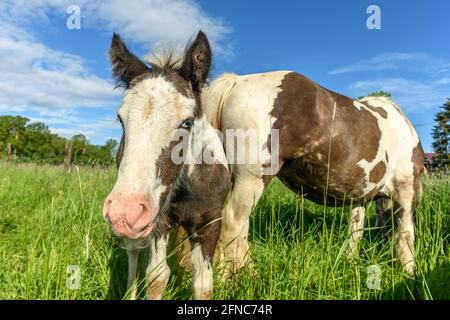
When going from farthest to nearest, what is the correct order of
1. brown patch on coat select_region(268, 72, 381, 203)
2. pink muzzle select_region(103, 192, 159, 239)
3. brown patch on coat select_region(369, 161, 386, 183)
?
1. brown patch on coat select_region(369, 161, 386, 183)
2. brown patch on coat select_region(268, 72, 381, 203)
3. pink muzzle select_region(103, 192, 159, 239)

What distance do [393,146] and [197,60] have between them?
111 inches

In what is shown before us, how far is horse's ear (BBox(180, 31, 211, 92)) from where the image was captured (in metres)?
2.34

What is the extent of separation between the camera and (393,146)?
12.9 feet

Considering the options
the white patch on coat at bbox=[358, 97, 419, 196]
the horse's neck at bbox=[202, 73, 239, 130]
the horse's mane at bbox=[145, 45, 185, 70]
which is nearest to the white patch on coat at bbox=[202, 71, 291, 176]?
the horse's neck at bbox=[202, 73, 239, 130]

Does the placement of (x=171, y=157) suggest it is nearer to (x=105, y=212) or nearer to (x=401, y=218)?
(x=105, y=212)

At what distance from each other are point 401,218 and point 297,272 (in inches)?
88.7

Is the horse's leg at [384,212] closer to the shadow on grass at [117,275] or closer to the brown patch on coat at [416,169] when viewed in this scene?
the brown patch on coat at [416,169]

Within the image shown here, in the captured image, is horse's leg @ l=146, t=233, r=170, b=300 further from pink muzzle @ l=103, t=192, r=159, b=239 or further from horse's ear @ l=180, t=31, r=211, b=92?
horse's ear @ l=180, t=31, r=211, b=92

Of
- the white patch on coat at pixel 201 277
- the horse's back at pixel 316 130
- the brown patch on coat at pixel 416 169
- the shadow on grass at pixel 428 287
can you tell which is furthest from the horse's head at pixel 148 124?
the brown patch on coat at pixel 416 169

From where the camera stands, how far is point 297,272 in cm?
245

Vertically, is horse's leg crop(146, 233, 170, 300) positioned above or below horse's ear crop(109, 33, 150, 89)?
below

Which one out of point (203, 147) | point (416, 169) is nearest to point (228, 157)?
point (203, 147)

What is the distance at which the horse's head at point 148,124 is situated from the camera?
167 centimetres

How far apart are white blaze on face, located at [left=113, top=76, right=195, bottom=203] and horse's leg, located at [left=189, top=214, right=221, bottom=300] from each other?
2.56 ft
